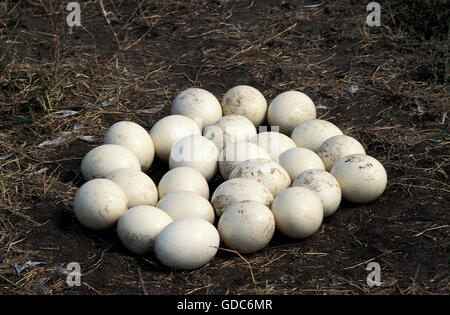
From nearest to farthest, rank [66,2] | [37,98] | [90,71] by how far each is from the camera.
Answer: [37,98]
[90,71]
[66,2]

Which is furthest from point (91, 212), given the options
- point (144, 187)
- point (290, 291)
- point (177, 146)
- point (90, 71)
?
point (90, 71)

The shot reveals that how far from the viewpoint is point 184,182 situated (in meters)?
4.21

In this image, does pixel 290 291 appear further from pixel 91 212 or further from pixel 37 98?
pixel 37 98

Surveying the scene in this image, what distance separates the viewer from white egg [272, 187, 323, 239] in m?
3.90

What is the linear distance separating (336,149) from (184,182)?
1.00m

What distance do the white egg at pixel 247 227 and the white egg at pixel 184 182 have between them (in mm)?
385

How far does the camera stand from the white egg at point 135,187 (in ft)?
13.6

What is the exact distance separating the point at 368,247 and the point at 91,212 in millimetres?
1566

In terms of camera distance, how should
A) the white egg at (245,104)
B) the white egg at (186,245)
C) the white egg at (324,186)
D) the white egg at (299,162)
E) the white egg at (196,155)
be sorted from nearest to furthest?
the white egg at (186,245) → the white egg at (324,186) → the white egg at (299,162) → the white egg at (196,155) → the white egg at (245,104)

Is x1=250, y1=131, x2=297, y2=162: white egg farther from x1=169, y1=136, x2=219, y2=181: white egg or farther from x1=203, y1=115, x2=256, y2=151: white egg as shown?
x1=169, y1=136, x2=219, y2=181: white egg

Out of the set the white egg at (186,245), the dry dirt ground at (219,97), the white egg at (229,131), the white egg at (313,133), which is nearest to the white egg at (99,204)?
the dry dirt ground at (219,97)

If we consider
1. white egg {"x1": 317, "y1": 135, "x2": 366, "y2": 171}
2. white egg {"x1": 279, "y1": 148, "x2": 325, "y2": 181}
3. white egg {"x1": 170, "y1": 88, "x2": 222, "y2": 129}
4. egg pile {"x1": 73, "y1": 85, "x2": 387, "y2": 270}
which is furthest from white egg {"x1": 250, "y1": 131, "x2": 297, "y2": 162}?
white egg {"x1": 170, "y1": 88, "x2": 222, "y2": 129}

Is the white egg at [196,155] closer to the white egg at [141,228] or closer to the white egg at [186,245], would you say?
the white egg at [141,228]

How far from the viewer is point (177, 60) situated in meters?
6.13
